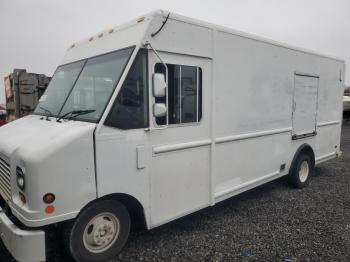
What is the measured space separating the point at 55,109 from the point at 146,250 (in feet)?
7.18

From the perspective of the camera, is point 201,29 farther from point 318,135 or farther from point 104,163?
point 318,135

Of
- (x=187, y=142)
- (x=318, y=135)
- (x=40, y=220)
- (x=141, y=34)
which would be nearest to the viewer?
(x=40, y=220)

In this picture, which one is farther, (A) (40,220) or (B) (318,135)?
(B) (318,135)

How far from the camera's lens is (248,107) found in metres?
4.50

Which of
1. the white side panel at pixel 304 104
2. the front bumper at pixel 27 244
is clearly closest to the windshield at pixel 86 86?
the front bumper at pixel 27 244

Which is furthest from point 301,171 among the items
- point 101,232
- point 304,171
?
point 101,232

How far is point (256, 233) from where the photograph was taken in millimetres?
4004

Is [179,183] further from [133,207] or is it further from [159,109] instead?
[159,109]

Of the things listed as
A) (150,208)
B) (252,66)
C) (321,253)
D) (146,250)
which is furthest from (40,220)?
(252,66)

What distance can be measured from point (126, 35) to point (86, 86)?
0.80 metres

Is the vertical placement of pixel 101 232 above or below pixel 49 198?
below

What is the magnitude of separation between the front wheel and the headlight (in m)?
0.61

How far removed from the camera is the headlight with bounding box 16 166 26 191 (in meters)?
2.68

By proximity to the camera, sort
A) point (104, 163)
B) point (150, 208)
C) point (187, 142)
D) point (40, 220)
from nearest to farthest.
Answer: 1. point (40, 220)
2. point (104, 163)
3. point (150, 208)
4. point (187, 142)
